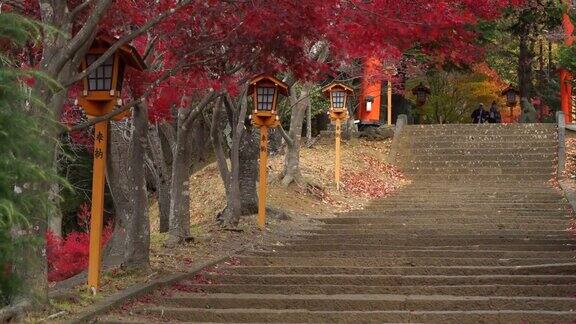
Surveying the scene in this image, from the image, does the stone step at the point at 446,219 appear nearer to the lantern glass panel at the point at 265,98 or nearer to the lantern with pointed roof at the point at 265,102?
the lantern with pointed roof at the point at 265,102

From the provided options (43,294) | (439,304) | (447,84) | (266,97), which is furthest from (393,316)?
(447,84)

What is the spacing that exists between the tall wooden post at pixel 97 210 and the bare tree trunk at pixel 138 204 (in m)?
1.32

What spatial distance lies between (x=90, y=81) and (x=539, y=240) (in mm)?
7863

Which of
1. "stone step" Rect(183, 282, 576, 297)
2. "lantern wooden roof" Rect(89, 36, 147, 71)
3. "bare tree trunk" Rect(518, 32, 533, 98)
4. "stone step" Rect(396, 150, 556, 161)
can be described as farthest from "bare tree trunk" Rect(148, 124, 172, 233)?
"bare tree trunk" Rect(518, 32, 533, 98)

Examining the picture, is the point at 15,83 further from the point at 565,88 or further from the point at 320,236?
the point at 565,88

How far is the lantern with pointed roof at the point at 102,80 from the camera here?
955cm

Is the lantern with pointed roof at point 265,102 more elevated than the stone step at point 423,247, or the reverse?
the lantern with pointed roof at point 265,102

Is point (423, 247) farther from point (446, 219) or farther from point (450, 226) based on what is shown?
point (446, 219)

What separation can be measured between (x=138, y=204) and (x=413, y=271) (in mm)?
3636

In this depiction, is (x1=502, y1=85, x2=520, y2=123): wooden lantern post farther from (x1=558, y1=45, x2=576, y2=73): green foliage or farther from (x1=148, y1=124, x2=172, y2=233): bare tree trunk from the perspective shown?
(x1=558, y1=45, x2=576, y2=73): green foliage

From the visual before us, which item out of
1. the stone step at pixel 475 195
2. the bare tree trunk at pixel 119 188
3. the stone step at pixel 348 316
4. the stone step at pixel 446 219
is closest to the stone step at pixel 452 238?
the stone step at pixel 446 219

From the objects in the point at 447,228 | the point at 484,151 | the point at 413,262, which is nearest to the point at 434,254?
the point at 413,262

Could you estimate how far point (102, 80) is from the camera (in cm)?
965

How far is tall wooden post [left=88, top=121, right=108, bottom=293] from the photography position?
371 inches
